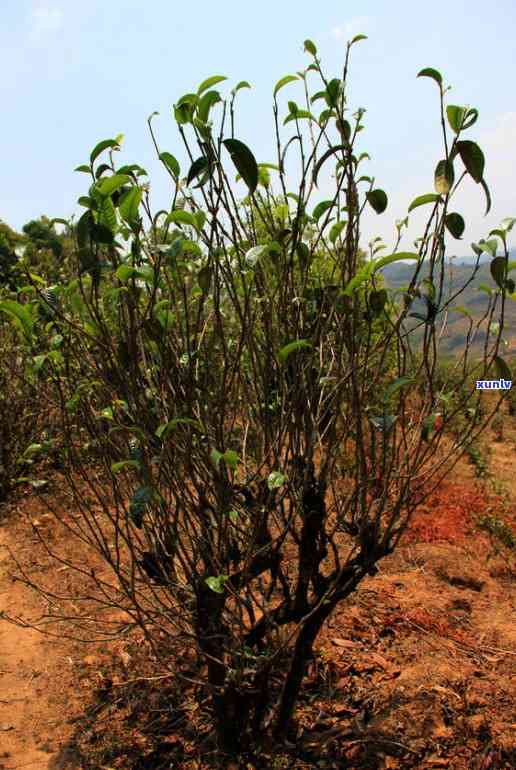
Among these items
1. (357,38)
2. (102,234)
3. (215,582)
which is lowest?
(215,582)

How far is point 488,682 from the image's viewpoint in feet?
9.00

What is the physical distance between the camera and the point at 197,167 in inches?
65.5

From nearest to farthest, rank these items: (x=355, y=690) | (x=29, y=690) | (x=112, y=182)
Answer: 1. (x=112, y=182)
2. (x=355, y=690)
3. (x=29, y=690)

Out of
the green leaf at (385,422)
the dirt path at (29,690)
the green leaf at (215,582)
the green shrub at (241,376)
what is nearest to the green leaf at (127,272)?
the green shrub at (241,376)

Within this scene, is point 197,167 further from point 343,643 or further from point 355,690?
point 343,643

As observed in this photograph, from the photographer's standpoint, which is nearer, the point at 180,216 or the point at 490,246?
the point at 180,216

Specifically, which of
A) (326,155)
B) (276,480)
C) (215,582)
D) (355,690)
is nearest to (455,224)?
(326,155)

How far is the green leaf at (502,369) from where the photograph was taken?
1.91m

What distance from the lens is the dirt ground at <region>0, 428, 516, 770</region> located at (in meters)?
2.41

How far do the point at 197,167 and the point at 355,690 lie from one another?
92.8 inches

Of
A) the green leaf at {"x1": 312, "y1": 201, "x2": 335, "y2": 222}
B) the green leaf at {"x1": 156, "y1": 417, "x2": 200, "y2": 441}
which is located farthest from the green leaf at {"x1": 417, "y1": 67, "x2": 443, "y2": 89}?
the green leaf at {"x1": 156, "y1": 417, "x2": 200, "y2": 441}

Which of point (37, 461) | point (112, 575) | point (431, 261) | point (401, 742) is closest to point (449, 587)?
point (401, 742)

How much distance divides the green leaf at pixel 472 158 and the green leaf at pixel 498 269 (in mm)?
332

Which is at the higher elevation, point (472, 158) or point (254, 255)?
point (472, 158)
